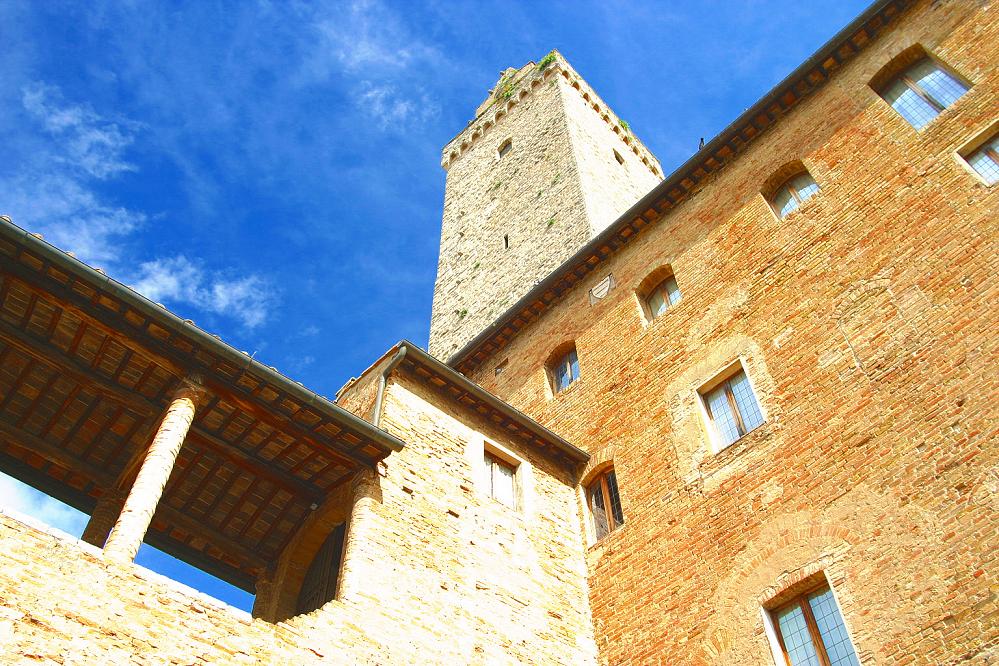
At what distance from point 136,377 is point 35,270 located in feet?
6.07

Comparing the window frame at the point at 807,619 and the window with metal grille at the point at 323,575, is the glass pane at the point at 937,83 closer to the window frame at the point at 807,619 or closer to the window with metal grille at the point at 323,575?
the window frame at the point at 807,619

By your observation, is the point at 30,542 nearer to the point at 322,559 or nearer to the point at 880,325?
the point at 322,559

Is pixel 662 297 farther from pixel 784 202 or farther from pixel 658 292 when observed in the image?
pixel 784 202

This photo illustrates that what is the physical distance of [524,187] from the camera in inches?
1104

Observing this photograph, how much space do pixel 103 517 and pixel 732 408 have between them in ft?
30.4

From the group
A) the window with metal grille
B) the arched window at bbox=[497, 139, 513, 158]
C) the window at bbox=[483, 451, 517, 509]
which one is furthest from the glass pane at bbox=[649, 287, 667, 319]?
the arched window at bbox=[497, 139, 513, 158]

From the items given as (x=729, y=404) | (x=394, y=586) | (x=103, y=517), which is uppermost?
(x=729, y=404)

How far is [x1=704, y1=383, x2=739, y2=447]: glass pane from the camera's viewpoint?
12875 mm

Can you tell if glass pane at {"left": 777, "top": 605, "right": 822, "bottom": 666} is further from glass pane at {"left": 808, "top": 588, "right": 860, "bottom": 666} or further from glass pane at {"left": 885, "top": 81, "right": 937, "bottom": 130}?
glass pane at {"left": 885, "top": 81, "right": 937, "bottom": 130}

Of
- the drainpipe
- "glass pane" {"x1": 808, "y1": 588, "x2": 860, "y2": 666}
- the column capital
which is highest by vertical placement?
the drainpipe

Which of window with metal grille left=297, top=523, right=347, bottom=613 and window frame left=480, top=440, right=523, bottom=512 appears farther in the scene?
window frame left=480, top=440, right=523, bottom=512

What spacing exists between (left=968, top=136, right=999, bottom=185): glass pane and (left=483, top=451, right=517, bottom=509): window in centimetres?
837

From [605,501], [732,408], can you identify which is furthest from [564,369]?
[732,408]

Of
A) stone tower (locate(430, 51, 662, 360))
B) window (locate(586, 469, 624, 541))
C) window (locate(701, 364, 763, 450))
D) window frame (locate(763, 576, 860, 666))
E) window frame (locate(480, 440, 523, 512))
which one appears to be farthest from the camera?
stone tower (locate(430, 51, 662, 360))
